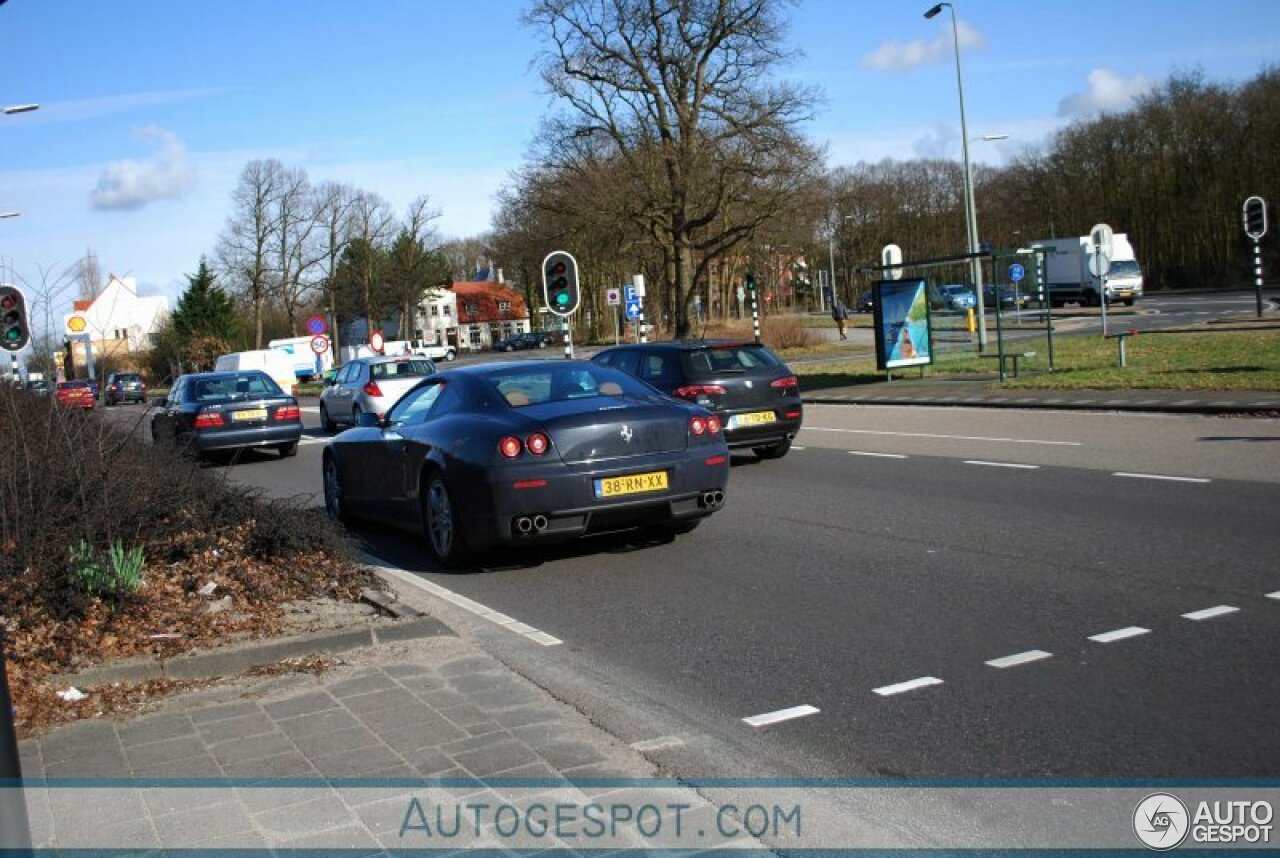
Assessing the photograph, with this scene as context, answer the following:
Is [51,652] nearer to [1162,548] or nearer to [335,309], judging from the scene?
[1162,548]

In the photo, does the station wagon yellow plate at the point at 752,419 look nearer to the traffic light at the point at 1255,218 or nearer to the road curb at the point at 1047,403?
the road curb at the point at 1047,403

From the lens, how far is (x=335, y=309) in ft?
274

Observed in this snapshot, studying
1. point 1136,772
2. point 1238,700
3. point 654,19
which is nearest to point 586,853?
point 1136,772

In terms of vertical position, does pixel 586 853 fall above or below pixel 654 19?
below

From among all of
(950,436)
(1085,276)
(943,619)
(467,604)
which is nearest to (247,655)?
(467,604)

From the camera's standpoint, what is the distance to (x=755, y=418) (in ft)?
46.9

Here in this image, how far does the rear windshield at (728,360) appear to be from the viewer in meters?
14.3

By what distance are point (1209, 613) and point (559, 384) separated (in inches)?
191

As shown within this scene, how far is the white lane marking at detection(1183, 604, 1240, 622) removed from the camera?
6414 mm

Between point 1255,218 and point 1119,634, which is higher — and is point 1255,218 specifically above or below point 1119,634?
above

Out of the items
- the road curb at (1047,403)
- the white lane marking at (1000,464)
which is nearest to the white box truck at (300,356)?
the road curb at (1047,403)

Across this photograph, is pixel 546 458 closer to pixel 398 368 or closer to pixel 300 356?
pixel 398 368

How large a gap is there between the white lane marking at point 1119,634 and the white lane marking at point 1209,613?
35 centimetres

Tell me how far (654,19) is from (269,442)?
89.0ft
